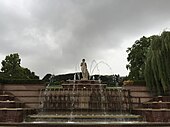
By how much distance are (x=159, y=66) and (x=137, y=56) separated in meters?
15.3

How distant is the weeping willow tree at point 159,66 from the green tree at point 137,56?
40.9 ft

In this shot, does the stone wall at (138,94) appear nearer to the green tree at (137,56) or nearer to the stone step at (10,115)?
the stone step at (10,115)

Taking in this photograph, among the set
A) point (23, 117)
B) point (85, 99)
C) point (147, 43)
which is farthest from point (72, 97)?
point (147, 43)

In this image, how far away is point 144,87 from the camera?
18.2 m

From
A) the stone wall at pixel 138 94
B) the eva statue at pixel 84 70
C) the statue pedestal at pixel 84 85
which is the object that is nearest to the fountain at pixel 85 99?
the statue pedestal at pixel 84 85

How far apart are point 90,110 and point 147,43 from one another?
19.5 m

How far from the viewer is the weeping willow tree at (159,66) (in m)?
15.8

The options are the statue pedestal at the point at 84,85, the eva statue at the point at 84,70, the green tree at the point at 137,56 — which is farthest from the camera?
the green tree at the point at 137,56

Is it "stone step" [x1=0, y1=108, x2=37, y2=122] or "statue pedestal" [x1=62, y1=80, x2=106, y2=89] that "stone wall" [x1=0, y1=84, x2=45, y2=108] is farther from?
"stone step" [x1=0, y1=108, x2=37, y2=122]

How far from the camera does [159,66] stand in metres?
16.0

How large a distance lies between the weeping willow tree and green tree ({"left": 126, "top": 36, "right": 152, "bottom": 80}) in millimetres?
12454

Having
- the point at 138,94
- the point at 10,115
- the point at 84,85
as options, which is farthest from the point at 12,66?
the point at 10,115

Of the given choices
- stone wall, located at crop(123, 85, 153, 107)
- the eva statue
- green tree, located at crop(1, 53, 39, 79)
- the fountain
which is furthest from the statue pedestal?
green tree, located at crop(1, 53, 39, 79)

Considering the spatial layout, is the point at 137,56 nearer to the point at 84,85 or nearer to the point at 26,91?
the point at 84,85
